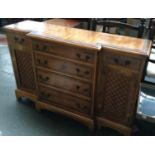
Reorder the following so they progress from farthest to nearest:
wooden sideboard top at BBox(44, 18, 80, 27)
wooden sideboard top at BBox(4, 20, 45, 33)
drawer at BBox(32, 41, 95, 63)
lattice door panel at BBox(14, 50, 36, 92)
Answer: wooden sideboard top at BBox(44, 18, 80, 27)
lattice door panel at BBox(14, 50, 36, 92)
wooden sideboard top at BBox(4, 20, 45, 33)
drawer at BBox(32, 41, 95, 63)

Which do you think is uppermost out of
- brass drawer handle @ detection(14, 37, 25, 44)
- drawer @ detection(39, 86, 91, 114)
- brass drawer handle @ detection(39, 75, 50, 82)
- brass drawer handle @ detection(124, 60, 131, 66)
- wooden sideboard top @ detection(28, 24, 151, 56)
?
wooden sideboard top @ detection(28, 24, 151, 56)

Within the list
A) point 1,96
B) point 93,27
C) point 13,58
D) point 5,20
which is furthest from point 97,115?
point 5,20

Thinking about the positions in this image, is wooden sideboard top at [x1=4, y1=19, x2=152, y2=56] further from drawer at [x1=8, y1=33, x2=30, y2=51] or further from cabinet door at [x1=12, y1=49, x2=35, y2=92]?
cabinet door at [x1=12, y1=49, x2=35, y2=92]

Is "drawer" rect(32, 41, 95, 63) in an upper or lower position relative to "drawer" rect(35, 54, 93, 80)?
upper

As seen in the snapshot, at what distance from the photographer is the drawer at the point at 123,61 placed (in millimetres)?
1422

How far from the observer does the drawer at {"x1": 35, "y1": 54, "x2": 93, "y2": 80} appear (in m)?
1.62

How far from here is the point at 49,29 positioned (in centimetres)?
184

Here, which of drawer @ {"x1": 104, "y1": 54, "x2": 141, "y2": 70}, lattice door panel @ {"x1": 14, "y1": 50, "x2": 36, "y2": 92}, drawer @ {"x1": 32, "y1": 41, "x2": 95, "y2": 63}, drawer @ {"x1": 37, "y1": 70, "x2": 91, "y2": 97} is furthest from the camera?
lattice door panel @ {"x1": 14, "y1": 50, "x2": 36, "y2": 92}

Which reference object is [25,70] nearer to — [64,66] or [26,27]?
[26,27]

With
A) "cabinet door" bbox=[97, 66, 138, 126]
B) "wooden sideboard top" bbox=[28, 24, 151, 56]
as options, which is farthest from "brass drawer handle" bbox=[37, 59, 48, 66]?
"cabinet door" bbox=[97, 66, 138, 126]

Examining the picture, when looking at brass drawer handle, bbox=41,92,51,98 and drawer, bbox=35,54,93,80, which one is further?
brass drawer handle, bbox=41,92,51,98

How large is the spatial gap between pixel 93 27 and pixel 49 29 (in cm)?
49

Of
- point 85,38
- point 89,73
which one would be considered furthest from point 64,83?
point 85,38

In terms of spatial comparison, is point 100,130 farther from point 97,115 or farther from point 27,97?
point 27,97
